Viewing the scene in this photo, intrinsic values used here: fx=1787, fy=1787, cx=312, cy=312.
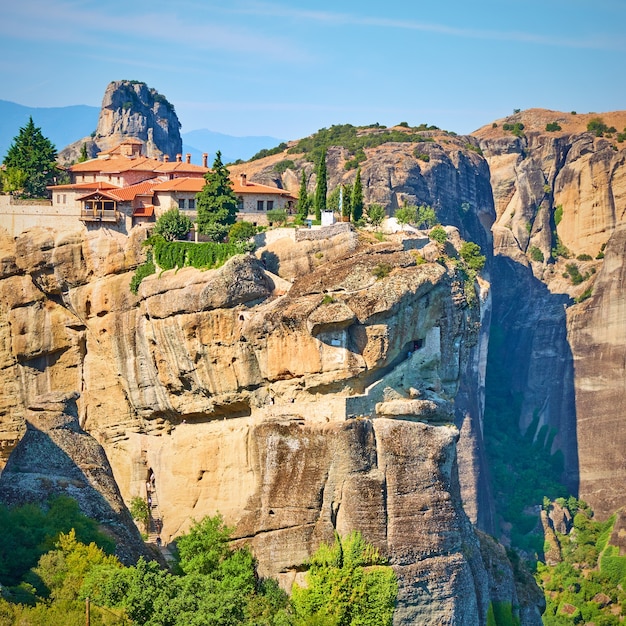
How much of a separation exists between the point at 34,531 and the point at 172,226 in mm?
19962

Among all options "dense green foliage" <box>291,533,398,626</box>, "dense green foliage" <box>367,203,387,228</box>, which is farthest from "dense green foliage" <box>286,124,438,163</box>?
"dense green foliage" <box>291,533,398,626</box>

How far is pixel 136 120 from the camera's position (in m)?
133

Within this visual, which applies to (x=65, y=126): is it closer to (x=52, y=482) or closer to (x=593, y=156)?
(x=593, y=156)

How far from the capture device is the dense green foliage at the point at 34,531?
57.8 metres

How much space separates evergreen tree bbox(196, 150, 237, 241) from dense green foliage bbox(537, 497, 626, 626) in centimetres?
A: 3349

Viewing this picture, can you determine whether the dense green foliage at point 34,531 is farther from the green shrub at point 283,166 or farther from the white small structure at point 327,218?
the green shrub at point 283,166

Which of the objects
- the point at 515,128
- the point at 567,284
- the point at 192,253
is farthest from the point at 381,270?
the point at 515,128

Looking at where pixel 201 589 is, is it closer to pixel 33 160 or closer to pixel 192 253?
pixel 192 253

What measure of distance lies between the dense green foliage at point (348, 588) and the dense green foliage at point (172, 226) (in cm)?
1597

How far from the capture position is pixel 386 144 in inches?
4690

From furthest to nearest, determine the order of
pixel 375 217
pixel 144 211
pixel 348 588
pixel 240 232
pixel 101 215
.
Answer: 1. pixel 375 217
2. pixel 144 211
3. pixel 101 215
4. pixel 240 232
5. pixel 348 588

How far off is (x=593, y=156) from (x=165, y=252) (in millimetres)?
65600

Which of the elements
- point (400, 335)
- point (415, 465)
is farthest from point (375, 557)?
point (400, 335)

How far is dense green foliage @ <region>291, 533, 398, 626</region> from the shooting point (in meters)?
66.6
